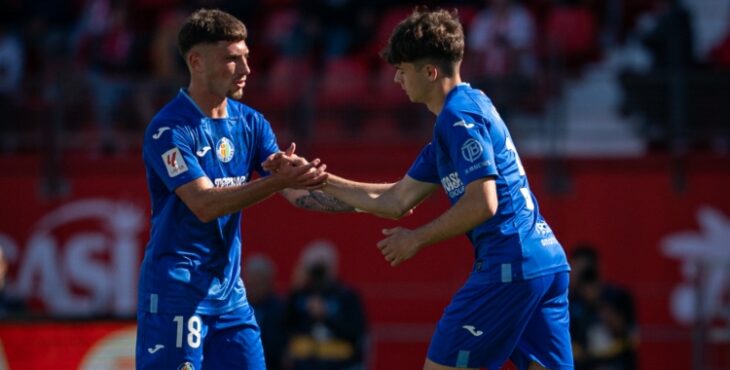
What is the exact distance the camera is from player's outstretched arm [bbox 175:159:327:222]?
6953mm

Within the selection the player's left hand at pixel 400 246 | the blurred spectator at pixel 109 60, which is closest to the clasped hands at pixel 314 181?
the player's left hand at pixel 400 246

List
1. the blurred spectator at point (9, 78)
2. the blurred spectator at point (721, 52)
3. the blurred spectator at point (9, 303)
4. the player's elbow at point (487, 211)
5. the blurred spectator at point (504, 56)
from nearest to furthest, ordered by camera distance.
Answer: the player's elbow at point (487, 211) → the blurred spectator at point (9, 303) → the blurred spectator at point (504, 56) → the blurred spectator at point (721, 52) → the blurred spectator at point (9, 78)

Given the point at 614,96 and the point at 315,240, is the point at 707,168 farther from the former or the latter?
the point at 315,240

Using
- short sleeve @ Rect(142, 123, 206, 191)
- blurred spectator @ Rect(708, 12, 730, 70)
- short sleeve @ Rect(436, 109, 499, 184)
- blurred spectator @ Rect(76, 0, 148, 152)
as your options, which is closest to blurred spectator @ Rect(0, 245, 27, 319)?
blurred spectator @ Rect(76, 0, 148, 152)

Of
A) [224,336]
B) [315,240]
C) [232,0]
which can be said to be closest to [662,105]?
[315,240]

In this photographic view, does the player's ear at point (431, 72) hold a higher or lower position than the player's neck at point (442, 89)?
higher

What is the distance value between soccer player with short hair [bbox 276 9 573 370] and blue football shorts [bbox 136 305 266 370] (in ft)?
3.03

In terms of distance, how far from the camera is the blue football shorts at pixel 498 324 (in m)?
6.93

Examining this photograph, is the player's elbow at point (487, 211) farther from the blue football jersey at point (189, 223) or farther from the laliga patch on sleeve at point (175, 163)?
the laliga patch on sleeve at point (175, 163)

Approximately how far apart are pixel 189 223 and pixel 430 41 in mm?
1536

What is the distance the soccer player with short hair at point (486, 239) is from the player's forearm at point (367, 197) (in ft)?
1.67

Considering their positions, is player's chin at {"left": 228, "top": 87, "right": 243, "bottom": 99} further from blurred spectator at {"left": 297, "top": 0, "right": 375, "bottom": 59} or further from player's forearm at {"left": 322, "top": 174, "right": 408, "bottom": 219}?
blurred spectator at {"left": 297, "top": 0, "right": 375, "bottom": 59}

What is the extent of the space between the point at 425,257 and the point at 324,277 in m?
2.00

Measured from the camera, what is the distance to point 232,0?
17000mm
